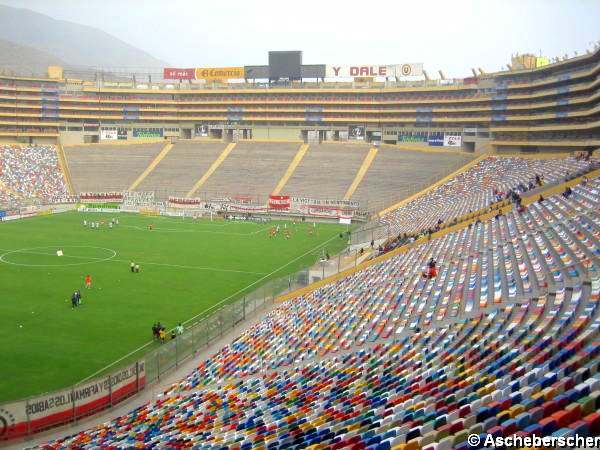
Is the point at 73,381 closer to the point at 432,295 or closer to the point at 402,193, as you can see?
the point at 432,295

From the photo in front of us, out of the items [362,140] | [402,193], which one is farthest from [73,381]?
[362,140]

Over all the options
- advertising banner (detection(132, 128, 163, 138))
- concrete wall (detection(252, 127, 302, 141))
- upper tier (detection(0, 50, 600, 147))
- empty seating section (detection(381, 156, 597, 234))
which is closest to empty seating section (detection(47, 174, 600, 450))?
empty seating section (detection(381, 156, 597, 234))

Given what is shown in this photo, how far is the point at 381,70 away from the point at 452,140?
17.6 metres

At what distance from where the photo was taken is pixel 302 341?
2391cm

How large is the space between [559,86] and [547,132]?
6041 mm

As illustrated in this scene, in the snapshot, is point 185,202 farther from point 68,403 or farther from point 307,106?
point 68,403

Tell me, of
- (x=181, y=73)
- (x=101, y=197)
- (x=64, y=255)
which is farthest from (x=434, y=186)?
(x=181, y=73)

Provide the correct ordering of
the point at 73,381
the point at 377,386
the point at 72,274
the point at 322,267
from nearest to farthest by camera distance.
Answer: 1. the point at 377,386
2. the point at 73,381
3. the point at 322,267
4. the point at 72,274

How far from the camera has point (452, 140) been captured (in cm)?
8219

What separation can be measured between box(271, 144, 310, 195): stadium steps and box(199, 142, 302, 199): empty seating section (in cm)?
57

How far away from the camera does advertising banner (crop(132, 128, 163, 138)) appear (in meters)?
99.4

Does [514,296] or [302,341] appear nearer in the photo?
[514,296]

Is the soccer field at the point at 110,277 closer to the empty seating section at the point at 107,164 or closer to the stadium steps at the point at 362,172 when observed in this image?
the stadium steps at the point at 362,172

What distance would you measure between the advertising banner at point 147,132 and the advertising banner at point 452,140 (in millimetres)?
45236
